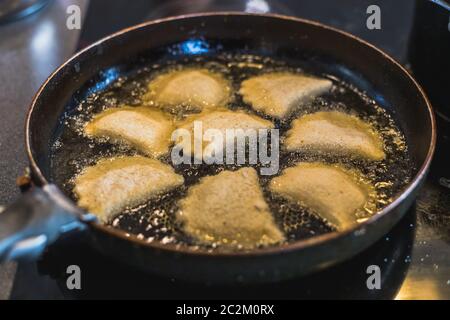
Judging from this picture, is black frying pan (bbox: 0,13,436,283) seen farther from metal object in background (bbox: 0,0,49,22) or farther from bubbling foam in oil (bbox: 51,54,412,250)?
metal object in background (bbox: 0,0,49,22)

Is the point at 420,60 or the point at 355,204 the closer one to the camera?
the point at 355,204

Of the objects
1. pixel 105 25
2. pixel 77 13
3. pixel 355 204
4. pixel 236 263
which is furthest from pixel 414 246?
pixel 77 13

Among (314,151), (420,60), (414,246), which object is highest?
(420,60)

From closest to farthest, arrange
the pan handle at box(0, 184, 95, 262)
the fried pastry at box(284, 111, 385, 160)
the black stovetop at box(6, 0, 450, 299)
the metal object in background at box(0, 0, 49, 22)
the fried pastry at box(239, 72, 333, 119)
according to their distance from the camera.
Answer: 1. the pan handle at box(0, 184, 95, 262)
2. the black stovetop at box(6, 0, 450, 299)
3. the fried pastry at box(284, 111, 385, 160)
4. the fried pastry at box(239, 72, 333, 119)
5. the metal object in background at box(0, 0, 49, 22)

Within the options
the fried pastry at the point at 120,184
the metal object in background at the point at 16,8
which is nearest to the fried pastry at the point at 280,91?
the fried pastry at the point at 120,184

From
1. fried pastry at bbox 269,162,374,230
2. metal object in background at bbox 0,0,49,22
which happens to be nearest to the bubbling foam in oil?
fried pastry at bbox 269,162,374,230

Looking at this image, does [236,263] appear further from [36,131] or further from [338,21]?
[338,21]
